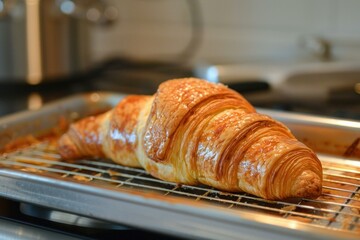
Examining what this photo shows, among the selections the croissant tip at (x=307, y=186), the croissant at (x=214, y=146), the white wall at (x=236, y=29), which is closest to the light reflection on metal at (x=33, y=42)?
the white wall at (x=236, y=29)

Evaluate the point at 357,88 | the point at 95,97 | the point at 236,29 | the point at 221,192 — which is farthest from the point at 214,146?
the point at 236,29

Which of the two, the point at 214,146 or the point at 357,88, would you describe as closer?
the point at 214,146

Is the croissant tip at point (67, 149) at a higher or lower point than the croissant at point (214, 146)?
lower

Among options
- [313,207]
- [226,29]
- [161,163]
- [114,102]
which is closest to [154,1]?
[226,29]

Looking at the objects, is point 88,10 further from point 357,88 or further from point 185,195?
point 185,195

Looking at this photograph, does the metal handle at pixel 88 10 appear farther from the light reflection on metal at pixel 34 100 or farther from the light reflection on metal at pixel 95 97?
the light reflection on metal at pixel 95 97

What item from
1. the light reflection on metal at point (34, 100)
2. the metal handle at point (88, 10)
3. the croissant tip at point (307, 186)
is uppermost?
the metal handle at point (88, 10)

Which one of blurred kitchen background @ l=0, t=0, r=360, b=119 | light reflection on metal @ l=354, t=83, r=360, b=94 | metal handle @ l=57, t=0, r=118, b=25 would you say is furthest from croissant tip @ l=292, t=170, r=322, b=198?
metal handle @ l=57, t=0, r=118, b=25
